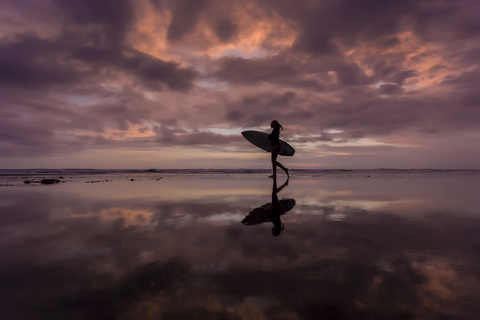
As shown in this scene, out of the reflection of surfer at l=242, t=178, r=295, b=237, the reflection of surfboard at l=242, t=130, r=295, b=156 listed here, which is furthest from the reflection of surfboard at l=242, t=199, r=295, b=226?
the reflection of surfboard at l=242, t=130, r=295, b=156

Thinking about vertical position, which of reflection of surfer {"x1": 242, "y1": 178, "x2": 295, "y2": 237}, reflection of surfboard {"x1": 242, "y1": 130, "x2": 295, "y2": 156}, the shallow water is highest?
reflection of surfboard {"x1": 242, "y1": 130, "x2": 295, "y2": 156}

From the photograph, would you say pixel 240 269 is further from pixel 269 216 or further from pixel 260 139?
pixel 260 139

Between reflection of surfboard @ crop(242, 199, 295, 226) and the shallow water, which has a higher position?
reflection of surfboard @ crop(242, 199, 295, 226)

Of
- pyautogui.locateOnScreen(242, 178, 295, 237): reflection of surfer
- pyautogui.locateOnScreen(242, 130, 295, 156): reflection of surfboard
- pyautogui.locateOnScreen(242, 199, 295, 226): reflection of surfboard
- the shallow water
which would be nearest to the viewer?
the shallow water

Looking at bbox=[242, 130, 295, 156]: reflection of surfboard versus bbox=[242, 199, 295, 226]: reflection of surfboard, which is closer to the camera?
bbox=[242, 199, 295, 226]: reflection of surfboard

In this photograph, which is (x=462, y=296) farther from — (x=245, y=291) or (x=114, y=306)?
(x=114, y=306)

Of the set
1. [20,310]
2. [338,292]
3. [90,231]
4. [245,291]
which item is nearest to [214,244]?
[245,291]

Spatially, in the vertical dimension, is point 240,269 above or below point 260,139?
below

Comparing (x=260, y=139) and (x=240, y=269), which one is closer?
(x=240, y=269)

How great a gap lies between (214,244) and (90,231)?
1881 mm

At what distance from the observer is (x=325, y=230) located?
3.09 metres

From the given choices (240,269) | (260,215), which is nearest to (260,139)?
(260,215)

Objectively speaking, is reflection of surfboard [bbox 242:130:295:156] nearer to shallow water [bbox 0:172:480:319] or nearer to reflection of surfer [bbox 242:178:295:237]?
reflection of surfer [bbox 242:178:295:237]

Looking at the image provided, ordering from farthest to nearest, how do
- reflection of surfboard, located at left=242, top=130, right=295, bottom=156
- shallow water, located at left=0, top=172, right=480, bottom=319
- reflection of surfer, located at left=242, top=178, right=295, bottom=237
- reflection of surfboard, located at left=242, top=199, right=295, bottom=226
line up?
reflection of surfboard, located at left=242, top=130, right=295, bottom=156 → reflection of surfboard, located at left=242, top=199, right=295, bottom=226 → reflection of surfer, located at left=242, top=178, right=295, bottom=237 → shallow water, located at left=0, top=172, right=480, bottom=319
